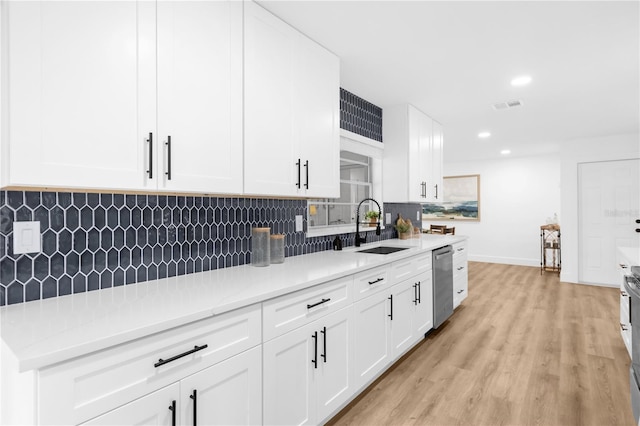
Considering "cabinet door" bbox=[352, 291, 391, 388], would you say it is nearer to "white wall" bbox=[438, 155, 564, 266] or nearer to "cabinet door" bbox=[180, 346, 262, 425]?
"cabinet door" bbox=[180, 346, 262, 425]

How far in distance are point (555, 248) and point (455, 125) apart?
3.79m

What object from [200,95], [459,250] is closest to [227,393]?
[200,95]

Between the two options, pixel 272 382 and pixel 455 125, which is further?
pixel 455 125

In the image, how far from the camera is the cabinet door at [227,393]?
1.19 m

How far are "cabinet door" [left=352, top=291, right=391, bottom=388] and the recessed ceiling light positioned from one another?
2.30 meters

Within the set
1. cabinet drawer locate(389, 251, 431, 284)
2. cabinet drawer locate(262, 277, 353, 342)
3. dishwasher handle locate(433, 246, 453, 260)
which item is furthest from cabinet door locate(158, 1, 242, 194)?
dishwasher handle locate(433, 246, 453, 260)

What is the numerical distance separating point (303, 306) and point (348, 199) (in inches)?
75.7

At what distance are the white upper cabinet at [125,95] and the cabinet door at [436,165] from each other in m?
3.12

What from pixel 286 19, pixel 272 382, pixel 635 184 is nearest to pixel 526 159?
pixel 635 184

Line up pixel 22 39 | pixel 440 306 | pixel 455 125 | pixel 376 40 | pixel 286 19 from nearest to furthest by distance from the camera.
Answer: pixel 22 39, pixel 286 19, pixel 376 40, pixel 440 306, pixel 455 125

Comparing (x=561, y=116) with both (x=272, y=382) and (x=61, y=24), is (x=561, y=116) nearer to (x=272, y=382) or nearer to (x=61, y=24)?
(x=272, y=382)

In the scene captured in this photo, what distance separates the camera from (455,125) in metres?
4.68

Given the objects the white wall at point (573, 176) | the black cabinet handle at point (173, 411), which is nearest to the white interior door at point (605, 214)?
the white wall at point (573, 176)

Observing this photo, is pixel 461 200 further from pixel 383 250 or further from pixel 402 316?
pixel 402 316
